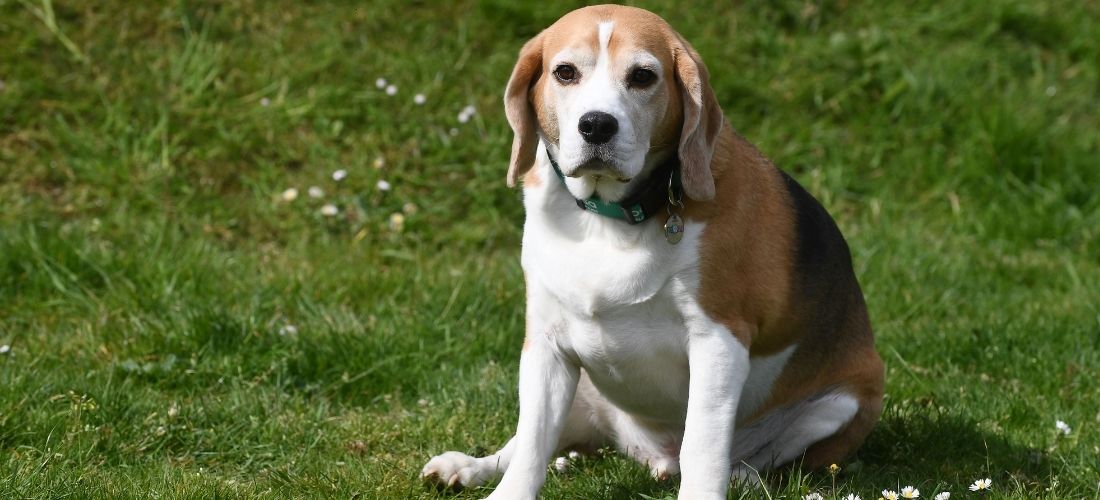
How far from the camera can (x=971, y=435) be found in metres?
4.46

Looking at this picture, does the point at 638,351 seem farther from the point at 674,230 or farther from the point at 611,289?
the point at 674,230

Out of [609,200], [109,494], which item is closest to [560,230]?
[609,200]

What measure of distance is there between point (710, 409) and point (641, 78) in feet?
2.94

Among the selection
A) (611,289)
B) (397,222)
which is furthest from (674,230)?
(397,222)

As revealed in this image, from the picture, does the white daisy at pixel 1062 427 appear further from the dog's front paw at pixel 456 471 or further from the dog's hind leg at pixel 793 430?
the dog's front paw at pixel 456 471

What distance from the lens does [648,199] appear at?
3680mm

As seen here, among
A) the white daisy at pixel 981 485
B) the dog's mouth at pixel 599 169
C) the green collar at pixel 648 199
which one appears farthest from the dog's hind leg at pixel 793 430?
the dog's mouth at pixel 599 169

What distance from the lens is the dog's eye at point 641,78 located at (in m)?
3.51

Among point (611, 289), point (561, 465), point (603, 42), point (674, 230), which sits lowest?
point (561, 465)

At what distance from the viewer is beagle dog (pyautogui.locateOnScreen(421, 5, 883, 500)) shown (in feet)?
11.6

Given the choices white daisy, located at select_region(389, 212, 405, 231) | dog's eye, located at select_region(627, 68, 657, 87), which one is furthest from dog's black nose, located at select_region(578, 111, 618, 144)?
white daisy, located at select_region(389, 212, 405, 231)

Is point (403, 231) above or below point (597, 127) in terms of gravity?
below

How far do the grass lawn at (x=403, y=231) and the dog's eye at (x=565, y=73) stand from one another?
125 centimetres

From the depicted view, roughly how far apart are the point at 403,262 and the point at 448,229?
1.47ft
